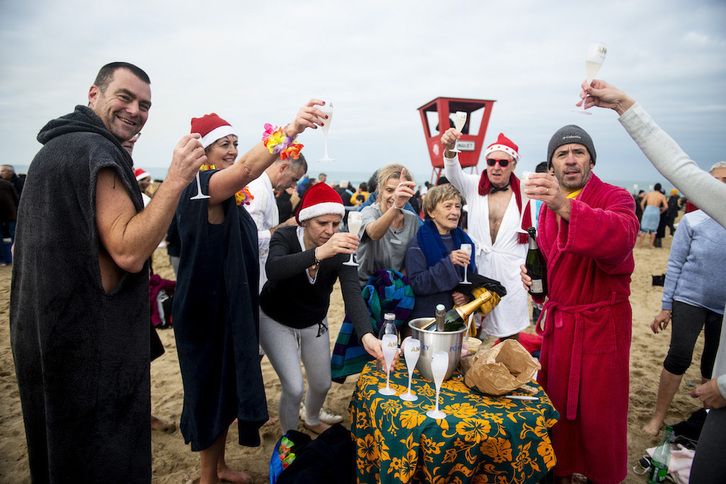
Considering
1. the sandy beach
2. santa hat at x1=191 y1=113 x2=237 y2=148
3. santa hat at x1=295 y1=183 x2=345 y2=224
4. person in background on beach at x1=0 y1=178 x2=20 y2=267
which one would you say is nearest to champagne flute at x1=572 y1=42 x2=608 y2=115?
santa hat at x1=295 y1=183 x2=345 y2=224

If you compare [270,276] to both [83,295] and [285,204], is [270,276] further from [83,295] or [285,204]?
[285,204]

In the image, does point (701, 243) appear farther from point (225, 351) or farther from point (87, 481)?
point (87, 481)

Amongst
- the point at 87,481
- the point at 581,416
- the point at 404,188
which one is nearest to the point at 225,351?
the point at 87,481

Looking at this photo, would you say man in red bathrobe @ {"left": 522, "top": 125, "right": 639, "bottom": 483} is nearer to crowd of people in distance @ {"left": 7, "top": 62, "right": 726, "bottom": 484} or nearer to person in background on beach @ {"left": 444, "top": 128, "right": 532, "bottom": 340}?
crowd of people in distance @ {"left": 7, "top": 62, "right": 726, "bottom": 484}

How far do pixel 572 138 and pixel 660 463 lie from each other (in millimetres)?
2514

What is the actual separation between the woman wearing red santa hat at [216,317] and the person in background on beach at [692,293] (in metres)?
3.45

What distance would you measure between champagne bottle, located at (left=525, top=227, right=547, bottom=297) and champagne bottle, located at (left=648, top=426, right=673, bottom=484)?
→ 1536 mm

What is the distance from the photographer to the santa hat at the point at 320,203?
2.97 metres

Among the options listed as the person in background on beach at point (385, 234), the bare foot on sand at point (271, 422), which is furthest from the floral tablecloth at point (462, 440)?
the bare foot on sand at point (271, 422)

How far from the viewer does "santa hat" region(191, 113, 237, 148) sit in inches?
114

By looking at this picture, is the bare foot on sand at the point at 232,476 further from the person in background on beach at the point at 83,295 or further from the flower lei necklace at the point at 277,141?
the flower lei necklace at the point at 277,141

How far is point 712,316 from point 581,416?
6.06 feet

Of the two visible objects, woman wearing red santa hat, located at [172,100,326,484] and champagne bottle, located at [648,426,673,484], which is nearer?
woman wearing red santa hat, located at [172,100,326,484]

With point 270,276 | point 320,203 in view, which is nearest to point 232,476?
point 270,276
